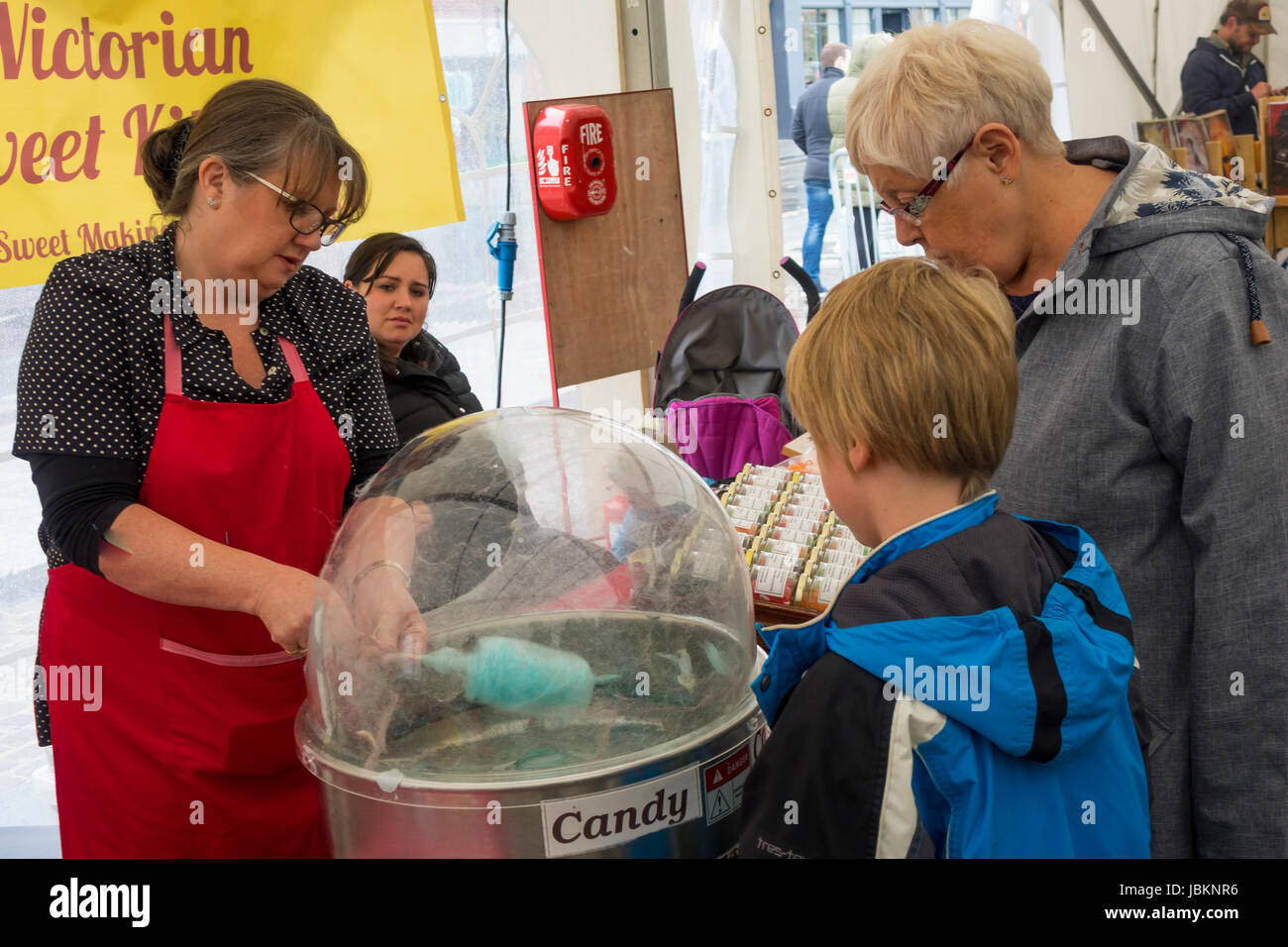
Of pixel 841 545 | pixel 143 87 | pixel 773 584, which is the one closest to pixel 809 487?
pixel 841 545

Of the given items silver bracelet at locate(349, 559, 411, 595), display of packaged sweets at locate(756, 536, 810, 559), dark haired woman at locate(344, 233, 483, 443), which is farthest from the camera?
dark haired woman at locate(344, 233, 483, 443)

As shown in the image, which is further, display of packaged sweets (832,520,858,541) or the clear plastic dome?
display of packaged sweets (832,520,858,541)

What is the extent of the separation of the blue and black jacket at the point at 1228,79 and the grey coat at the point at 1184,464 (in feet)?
15.4

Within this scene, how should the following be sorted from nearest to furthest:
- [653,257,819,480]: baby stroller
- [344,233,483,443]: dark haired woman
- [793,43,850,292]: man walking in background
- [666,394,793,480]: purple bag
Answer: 1. [344,233,483,443]: dark haired woman
2. [666,394,793,480]: purple bag
3. [653,257,819,480]: baby stroller
4. [793,43,850,292]: man walking in background

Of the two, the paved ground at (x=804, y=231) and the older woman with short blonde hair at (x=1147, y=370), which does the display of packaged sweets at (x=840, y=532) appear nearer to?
the older woman with short blonde hair at (x=1147, y=370)

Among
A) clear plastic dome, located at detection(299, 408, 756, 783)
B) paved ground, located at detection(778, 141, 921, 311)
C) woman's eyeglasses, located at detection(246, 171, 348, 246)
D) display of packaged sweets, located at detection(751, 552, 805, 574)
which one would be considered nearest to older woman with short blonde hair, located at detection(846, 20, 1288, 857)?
display of packaged sweets, located at detection(751, 552, 805, 574)

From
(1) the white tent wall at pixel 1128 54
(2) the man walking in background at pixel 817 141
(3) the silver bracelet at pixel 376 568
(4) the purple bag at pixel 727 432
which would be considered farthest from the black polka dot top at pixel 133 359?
(1) the white tent wall at pixel 1128 54

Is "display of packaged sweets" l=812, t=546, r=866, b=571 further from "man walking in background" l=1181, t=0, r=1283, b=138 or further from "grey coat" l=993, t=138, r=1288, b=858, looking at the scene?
"man walking in background" l=1181, t=0, r=1283, b=138

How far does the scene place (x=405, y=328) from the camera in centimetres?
290

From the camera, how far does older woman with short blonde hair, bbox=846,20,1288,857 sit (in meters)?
1.32

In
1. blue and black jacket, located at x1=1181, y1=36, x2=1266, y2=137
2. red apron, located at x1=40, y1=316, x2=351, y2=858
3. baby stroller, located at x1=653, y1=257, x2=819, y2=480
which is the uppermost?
blue and black jacket, located at x1=1181, y1=36, x2=1266, y2=137

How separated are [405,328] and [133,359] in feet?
4.66

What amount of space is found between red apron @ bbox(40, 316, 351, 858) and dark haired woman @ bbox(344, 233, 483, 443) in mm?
1066
